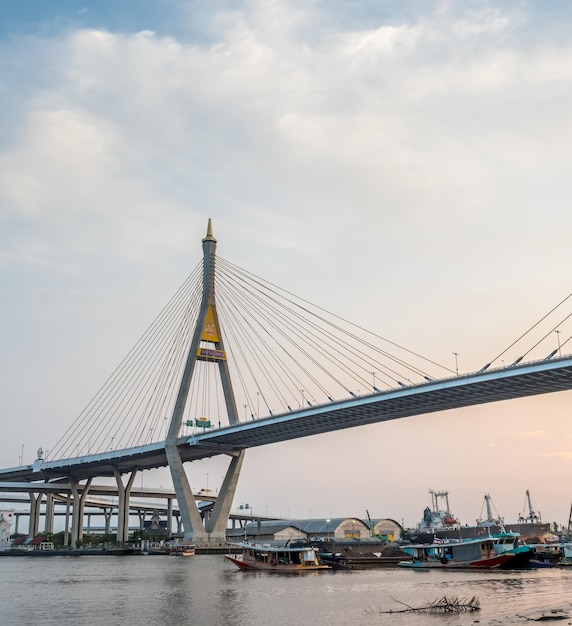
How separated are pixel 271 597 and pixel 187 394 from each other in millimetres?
48754

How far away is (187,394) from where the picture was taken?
8712 centimetres

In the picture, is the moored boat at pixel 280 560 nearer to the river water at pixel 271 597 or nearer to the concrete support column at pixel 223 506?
the river water at pixel 271 597

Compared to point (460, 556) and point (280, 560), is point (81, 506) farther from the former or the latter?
point (460, 556)

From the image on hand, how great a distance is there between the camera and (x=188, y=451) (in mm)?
96688

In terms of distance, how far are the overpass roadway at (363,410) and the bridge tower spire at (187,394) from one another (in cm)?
261

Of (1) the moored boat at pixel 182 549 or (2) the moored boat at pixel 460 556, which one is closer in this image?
(2) the moored boat at pixel 460 556

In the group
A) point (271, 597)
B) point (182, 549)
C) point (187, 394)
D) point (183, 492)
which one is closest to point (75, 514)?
A: point (182, 549)

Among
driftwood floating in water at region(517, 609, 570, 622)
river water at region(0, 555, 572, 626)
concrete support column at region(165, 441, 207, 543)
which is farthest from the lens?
concrete support column at region(165, 441, 207, 543)

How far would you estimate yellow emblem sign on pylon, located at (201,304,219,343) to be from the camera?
289ft

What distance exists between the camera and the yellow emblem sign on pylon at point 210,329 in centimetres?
8812

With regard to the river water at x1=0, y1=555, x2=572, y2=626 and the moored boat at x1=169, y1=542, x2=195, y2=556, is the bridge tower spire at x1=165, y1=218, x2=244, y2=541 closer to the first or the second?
the moored boat at x1=169, y1=542, x2=195, y2=556

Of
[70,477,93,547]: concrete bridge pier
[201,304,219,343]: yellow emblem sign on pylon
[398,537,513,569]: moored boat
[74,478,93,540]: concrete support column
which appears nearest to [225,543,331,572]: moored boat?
[398,537,513,569]: moored boat

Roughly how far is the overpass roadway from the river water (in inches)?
642

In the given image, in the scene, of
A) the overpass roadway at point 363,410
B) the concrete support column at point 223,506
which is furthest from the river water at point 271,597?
the concrete support column at point 223,506
